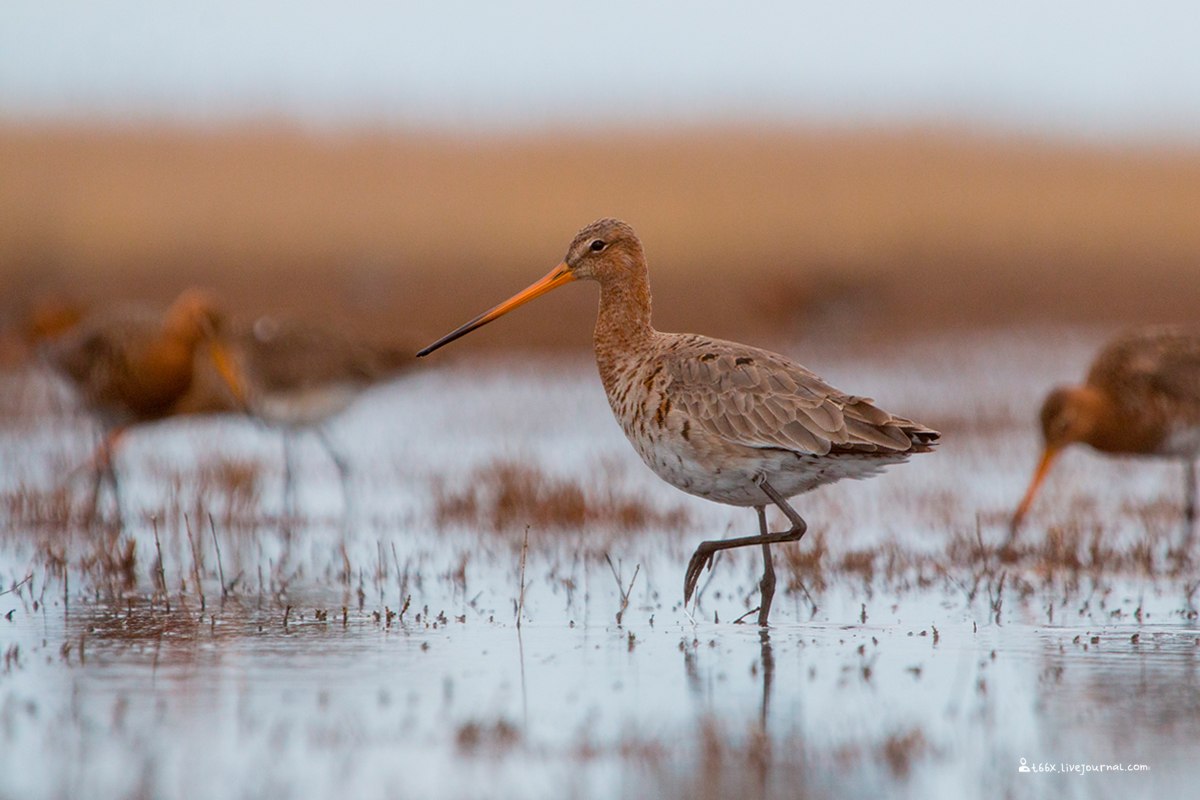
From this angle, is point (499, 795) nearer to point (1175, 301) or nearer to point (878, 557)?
point (878, 557)

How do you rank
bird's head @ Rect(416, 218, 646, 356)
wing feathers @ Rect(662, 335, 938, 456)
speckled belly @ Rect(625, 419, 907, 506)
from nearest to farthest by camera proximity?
wing feathers @ Rect(662, 335, 938, 456), speckled belly @ Rect(625, 419, 907, 506), bird's head @ Rect(416, 218, 646, 356)

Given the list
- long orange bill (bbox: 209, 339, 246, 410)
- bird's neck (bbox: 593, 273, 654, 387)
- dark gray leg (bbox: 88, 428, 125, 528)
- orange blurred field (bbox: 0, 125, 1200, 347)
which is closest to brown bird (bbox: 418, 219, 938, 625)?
bird's neck (bbox: 593, 273, 654, 387)

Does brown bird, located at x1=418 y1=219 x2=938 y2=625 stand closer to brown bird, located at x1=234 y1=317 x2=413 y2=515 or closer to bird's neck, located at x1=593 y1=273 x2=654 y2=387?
bird's neck, located at x1=593 y1=273 x2=654 y2=387

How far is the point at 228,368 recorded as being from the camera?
10.0 meters

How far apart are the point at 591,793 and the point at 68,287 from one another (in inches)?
739

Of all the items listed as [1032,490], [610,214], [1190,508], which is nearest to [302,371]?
[1032,490]

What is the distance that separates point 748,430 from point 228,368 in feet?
15.6

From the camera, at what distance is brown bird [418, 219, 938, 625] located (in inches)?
238

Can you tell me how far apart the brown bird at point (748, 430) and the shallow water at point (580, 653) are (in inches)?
19.3

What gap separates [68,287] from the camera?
70.3ft

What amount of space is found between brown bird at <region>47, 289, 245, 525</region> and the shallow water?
0.46 metres

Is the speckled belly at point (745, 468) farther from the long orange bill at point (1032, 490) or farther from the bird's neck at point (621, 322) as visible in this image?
the long orange bill at point (1032, 490)

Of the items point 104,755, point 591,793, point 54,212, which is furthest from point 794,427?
point 54,212

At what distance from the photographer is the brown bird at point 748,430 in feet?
19.8
